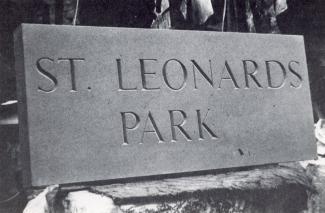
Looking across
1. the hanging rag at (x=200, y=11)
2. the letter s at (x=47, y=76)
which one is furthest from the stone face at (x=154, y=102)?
the hanging rag at (x=200, y=11)

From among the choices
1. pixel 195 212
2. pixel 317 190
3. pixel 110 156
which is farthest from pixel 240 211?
pixel 110 156

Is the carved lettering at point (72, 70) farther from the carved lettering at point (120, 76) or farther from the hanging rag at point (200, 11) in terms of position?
the hanging rag at point (200, 11)

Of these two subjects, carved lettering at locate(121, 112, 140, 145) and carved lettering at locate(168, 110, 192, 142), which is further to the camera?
carved lettering at locate(168, 110, 192, 142)

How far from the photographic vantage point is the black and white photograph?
2.03 metres

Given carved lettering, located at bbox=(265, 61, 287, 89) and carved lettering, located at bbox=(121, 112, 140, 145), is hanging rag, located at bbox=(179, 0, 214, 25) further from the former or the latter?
carved lettering, located at bbox=(121, 112, 140, 145)

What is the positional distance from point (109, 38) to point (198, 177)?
83cm

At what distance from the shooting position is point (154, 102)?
2.24m

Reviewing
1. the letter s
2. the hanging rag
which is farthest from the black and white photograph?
the hanging rag

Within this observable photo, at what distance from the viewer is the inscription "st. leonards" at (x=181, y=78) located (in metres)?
2.11

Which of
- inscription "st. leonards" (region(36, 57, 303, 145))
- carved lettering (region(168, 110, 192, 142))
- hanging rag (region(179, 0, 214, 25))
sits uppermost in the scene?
A: hanging rag (region(179, 0, 214, 25))

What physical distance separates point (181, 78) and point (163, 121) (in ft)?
0.82

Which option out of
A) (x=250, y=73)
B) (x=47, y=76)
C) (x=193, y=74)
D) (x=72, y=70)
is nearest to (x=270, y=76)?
(x=250, y=73)

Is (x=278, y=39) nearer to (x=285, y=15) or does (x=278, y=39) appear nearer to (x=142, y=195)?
(x=142, y=195)

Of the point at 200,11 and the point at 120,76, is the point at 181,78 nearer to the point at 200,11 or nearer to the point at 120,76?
the point at 120,76
